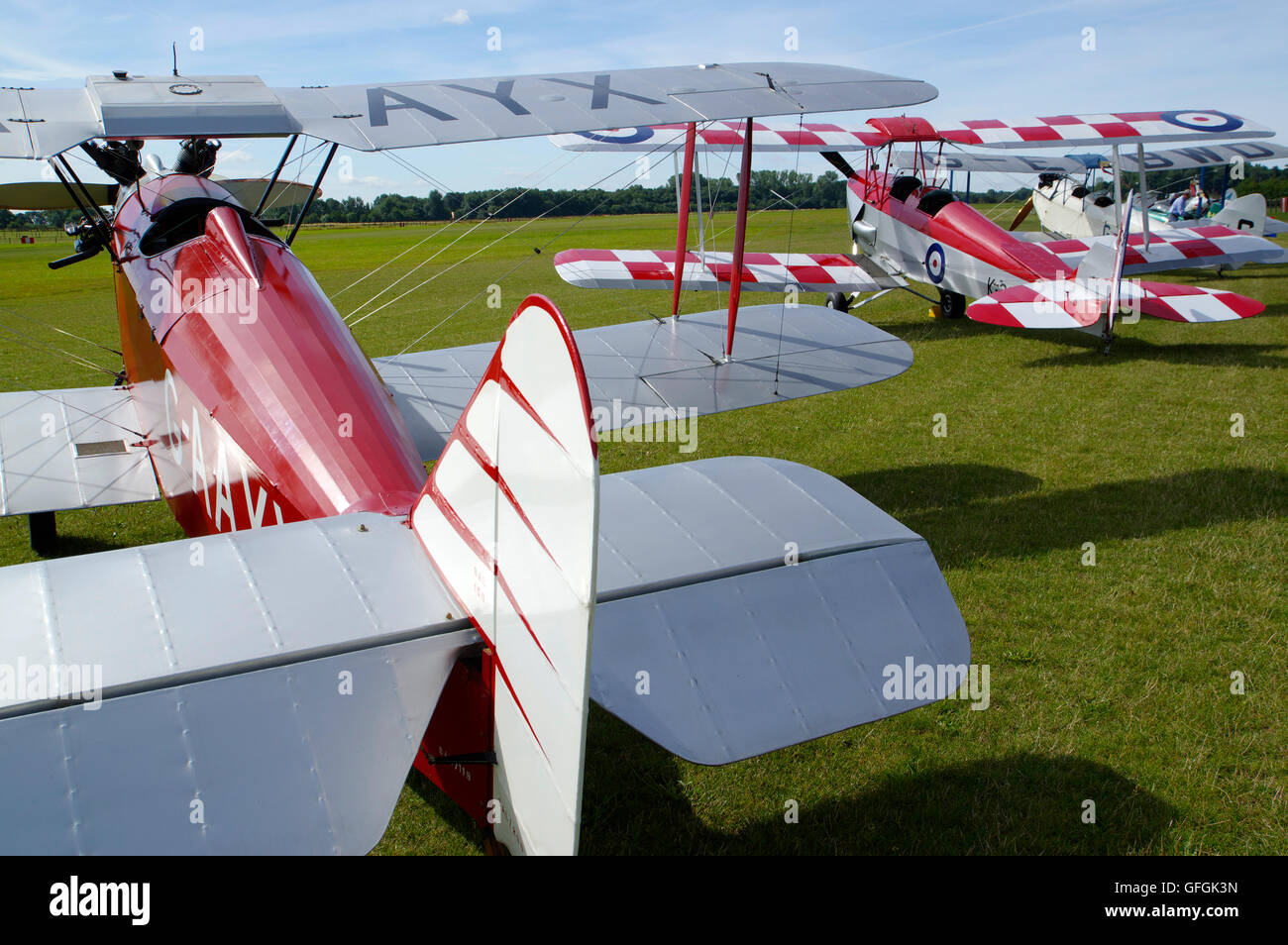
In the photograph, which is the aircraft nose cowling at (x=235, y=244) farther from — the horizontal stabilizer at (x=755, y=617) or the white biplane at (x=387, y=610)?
the horizontal stabilizer at (x=755, y=617)

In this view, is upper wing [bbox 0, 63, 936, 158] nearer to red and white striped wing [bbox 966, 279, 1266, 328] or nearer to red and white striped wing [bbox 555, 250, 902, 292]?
red and white striped wing [bbox 555, 250, 902, 292]

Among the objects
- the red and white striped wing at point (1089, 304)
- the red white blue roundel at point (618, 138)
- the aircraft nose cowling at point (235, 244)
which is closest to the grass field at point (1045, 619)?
the red and white striped wing at point (1089, 304)

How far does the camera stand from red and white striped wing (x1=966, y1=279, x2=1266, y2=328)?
36.5ft

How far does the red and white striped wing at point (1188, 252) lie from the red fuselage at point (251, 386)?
12.4 m

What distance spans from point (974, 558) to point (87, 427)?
5.91 metres

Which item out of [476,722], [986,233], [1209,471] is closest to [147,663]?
[476,722]

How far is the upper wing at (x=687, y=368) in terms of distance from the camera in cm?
646

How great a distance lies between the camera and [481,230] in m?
46.4

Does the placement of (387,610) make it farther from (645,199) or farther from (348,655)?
(645,199)

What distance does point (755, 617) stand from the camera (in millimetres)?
2500

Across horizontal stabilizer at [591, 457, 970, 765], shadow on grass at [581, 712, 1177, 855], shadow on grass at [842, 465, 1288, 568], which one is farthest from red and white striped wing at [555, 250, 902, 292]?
horizontal stabilizer at [591, 457, 970, 765]

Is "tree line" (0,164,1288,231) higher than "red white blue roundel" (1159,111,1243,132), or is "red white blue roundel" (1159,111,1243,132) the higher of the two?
"red white blue roundel" (1159,111,1243,132)

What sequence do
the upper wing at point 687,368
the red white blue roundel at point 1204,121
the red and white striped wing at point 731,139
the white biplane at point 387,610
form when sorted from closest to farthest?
the white biplane at point 387,610
the upper wing at point 687,368
the red and white striped wing at point 731,139
the red white blue roundel at point 1204,121

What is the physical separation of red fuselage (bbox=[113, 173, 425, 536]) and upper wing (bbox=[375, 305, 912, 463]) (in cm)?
183
